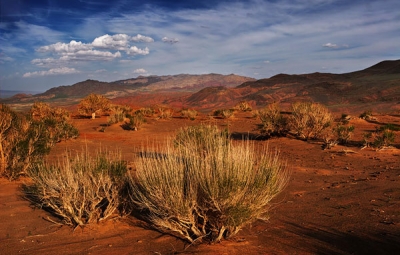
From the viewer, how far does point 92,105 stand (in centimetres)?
3269

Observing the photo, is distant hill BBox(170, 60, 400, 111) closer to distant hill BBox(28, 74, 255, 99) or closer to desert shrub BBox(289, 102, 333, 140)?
desert shrub BBox(289, 102, 333, 140)

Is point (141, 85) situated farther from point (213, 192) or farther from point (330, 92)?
point (213, 192)

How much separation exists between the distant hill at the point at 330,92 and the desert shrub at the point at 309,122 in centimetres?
2295

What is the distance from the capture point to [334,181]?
30.7 feet

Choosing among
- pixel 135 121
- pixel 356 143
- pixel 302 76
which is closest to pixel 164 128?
pixel 135 121

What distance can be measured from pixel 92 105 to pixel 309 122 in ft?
75.0

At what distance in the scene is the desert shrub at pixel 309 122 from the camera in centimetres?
1723

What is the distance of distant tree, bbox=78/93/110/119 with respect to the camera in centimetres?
3231

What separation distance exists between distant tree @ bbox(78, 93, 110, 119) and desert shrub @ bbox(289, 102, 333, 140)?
70.2ft

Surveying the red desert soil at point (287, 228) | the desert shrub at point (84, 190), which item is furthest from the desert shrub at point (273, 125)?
the desert shrub at point (84, 190)

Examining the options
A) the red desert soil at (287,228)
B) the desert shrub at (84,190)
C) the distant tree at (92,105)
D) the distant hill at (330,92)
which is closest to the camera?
the red desert soil at (287,228)

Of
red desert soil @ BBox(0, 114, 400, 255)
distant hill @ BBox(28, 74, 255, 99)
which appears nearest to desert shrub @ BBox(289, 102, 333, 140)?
red desert soil @ BBox(0, 114, 400, 255)

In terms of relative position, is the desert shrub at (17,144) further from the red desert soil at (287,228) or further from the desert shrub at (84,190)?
the desert shrub at (84,190)

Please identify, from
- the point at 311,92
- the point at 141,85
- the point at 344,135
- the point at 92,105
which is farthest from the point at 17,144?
the point at 141,85
